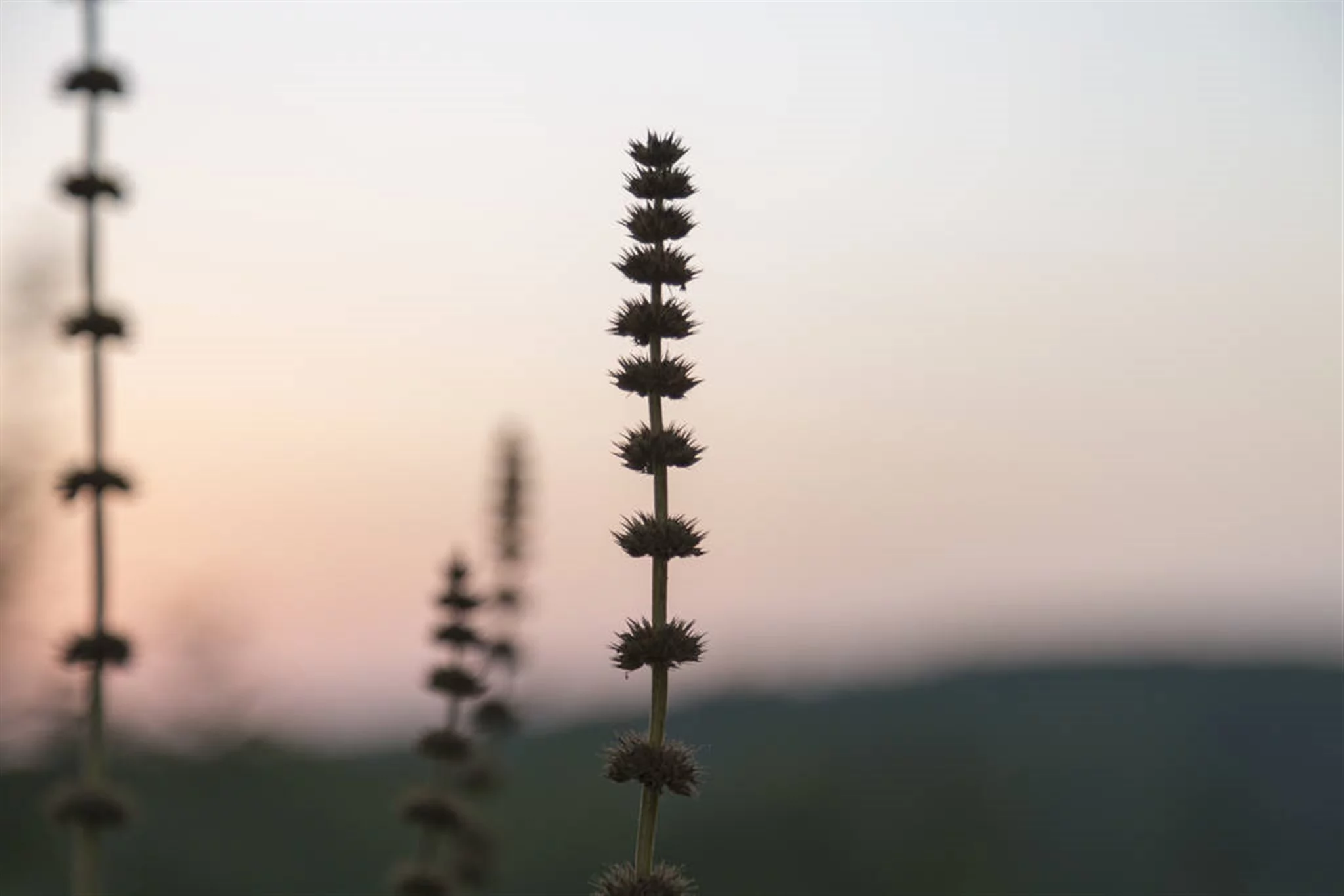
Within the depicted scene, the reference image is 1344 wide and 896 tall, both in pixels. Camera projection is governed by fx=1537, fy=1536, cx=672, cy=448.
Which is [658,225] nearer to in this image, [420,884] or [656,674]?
[656,674]

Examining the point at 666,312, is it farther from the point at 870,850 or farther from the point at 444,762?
the point at 870,850

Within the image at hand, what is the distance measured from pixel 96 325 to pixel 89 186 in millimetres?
824

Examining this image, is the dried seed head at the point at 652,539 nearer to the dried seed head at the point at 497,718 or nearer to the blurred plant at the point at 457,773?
the blurred plant at the point at 457,773

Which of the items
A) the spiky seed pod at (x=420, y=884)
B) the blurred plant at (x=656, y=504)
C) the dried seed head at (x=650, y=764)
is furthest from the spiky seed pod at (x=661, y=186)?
the spiky seed pod at (x=420, y=884)

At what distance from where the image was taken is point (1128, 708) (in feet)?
449

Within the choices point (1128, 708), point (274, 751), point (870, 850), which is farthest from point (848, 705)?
point (274, 751)

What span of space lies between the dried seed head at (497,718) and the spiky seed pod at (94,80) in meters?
6.00

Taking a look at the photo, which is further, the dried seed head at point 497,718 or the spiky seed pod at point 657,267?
the dried seed head at point 497,718

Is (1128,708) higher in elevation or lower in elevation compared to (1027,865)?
higher

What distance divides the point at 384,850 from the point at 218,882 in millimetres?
16475

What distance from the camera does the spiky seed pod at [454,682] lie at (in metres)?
10.7

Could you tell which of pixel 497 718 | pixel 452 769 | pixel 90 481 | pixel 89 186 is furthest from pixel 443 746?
pixel 89 186

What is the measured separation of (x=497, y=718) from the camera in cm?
1263

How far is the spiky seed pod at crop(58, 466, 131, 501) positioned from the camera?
7.03 meters
